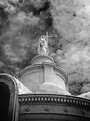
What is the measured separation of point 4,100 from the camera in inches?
696

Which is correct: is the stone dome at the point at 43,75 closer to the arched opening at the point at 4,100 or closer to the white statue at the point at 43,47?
the white statue at the point at 43,47

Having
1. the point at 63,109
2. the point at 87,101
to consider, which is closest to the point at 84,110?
the point at 87,101

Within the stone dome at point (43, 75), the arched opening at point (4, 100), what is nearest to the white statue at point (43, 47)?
the stone dome at point (43, 75)

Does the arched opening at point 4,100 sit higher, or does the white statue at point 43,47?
the white statue at point 43,47

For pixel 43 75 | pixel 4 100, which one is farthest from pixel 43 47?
pixel 4 100

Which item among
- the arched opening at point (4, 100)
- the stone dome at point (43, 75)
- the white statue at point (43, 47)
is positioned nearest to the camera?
the arched opening at point (4, 100)

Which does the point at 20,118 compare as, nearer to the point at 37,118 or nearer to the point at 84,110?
the point at 37,118

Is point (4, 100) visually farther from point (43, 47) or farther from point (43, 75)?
point (43, 47)

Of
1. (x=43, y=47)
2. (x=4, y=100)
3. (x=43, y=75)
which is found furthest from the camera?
(x=43, y=47)

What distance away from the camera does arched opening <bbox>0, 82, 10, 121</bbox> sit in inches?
662

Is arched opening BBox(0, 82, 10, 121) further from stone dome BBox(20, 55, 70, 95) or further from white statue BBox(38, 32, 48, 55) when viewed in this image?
white statue BBox(38, 32, 48, 55)

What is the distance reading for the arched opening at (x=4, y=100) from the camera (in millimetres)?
16812

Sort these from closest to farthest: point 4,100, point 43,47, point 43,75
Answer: point 4,100
point 43,75
point 43,47

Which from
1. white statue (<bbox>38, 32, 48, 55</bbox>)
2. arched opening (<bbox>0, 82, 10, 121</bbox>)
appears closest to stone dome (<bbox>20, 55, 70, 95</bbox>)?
white statue (<bbox>38, 32, 48, 55</bbox>)
